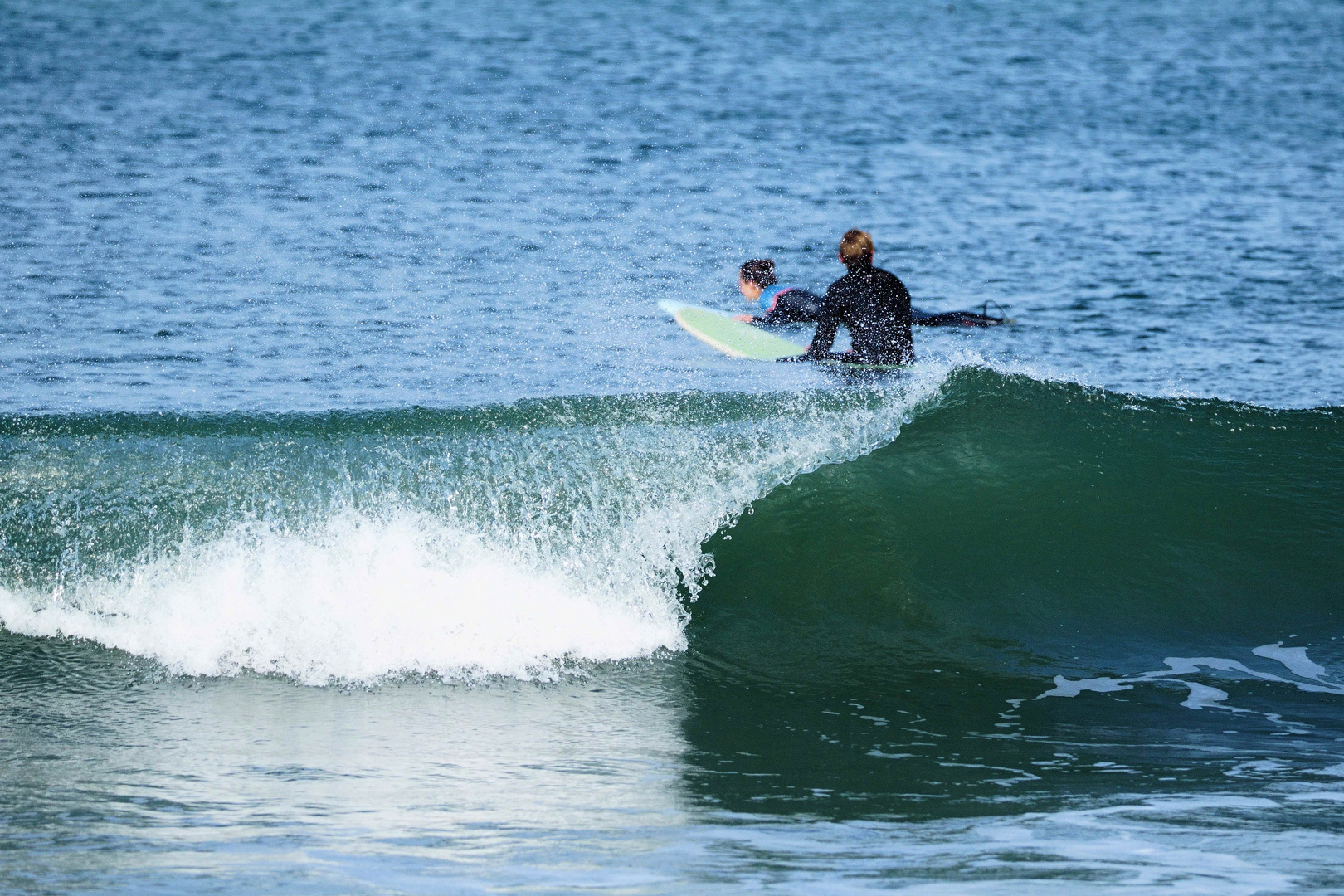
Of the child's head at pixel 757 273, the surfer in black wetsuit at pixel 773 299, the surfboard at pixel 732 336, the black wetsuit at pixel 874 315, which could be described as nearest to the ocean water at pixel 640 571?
the surfboard at pixel 732 336

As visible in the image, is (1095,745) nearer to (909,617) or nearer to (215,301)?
(909,617)

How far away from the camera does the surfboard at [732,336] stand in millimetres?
12852

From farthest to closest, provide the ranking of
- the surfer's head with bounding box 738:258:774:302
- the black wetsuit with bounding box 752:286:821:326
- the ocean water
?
the surfer's head with bounding box 738:258:774:302 → the black wetsuit with bounding box 752:286:821:326 → the ocean water

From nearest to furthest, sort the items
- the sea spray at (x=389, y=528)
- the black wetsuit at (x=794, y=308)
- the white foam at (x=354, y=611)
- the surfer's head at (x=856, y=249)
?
the white foam at (x=354, y=611) < the sea spray at (x=389, y=528) < the surfer's head at (x=856, y=249) < the black wetsuit at (x=794, y=308)

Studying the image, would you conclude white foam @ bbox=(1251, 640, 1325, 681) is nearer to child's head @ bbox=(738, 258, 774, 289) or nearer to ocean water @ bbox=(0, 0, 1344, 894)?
ocean water @ bbox=(0, 0, 1344, 894)

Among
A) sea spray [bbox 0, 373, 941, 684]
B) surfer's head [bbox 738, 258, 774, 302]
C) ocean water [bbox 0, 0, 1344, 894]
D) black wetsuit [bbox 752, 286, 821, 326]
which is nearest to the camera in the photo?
ocean water [bbox 0, 0, 1344, 894]

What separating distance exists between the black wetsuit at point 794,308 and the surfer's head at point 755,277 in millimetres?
1168

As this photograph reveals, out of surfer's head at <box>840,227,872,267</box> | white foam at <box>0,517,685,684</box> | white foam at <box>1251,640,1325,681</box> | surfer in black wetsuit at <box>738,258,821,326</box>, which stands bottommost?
white foam at <box>0,517,685,684</box>

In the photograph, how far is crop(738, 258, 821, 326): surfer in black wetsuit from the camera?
445 inches

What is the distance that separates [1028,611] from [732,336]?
20.5 feet

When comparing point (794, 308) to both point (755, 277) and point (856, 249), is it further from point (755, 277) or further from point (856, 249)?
point (755, 277)

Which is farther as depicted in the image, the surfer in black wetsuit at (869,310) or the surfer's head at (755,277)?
the surfer's head at (755,277)

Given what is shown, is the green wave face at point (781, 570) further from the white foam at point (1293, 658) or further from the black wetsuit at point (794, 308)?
the black wetsuit at point (794, 308)

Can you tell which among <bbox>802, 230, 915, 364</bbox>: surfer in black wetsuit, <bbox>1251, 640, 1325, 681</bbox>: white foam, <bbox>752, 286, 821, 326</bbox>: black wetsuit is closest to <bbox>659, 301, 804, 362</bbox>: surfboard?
<bbox>752, 286, 821, 326</bbox>: black wetsuit
